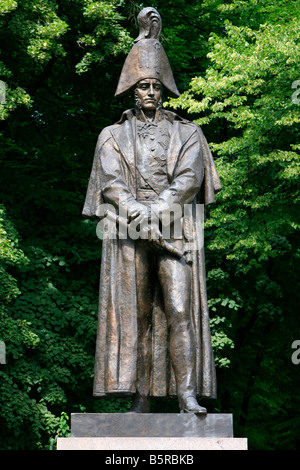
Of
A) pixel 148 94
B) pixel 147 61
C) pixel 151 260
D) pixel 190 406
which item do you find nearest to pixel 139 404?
pixel 190 406

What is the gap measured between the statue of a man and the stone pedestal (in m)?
0.21

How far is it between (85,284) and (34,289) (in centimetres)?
123

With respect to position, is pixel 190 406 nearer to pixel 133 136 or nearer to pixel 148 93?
pixel 133 136

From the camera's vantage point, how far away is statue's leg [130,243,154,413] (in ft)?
25.9

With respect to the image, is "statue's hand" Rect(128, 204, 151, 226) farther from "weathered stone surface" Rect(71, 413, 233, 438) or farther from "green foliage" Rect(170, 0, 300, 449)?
"green foliage" Rect(170, 0, 300, 449)

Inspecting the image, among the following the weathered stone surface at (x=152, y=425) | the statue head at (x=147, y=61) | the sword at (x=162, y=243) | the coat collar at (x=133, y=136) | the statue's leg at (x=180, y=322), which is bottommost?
the weathered stone surface at (x=152, y=425)

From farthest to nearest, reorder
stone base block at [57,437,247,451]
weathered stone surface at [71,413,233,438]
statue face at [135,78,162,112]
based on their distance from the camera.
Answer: statue face at [135,78,162,112]
weathered stone surface at [71,413,233,438]
stone base block at [57,437,247,451]

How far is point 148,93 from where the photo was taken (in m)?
8.38

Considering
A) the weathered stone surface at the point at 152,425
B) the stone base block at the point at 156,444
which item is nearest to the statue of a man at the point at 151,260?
the weathered stone surface at the point at 152,425

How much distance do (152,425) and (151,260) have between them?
145 cm

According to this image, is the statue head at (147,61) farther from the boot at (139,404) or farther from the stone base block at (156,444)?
the stone base block at (156,444)

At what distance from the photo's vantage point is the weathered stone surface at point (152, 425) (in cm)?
718

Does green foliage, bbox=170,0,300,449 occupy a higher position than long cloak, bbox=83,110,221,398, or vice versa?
green foliage, bbox=170,0,300,449

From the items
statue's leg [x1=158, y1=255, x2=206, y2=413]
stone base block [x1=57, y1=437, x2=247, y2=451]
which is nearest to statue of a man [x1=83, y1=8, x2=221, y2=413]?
statue's leg [x1=158, y1=255, x2=206, y2=413]
